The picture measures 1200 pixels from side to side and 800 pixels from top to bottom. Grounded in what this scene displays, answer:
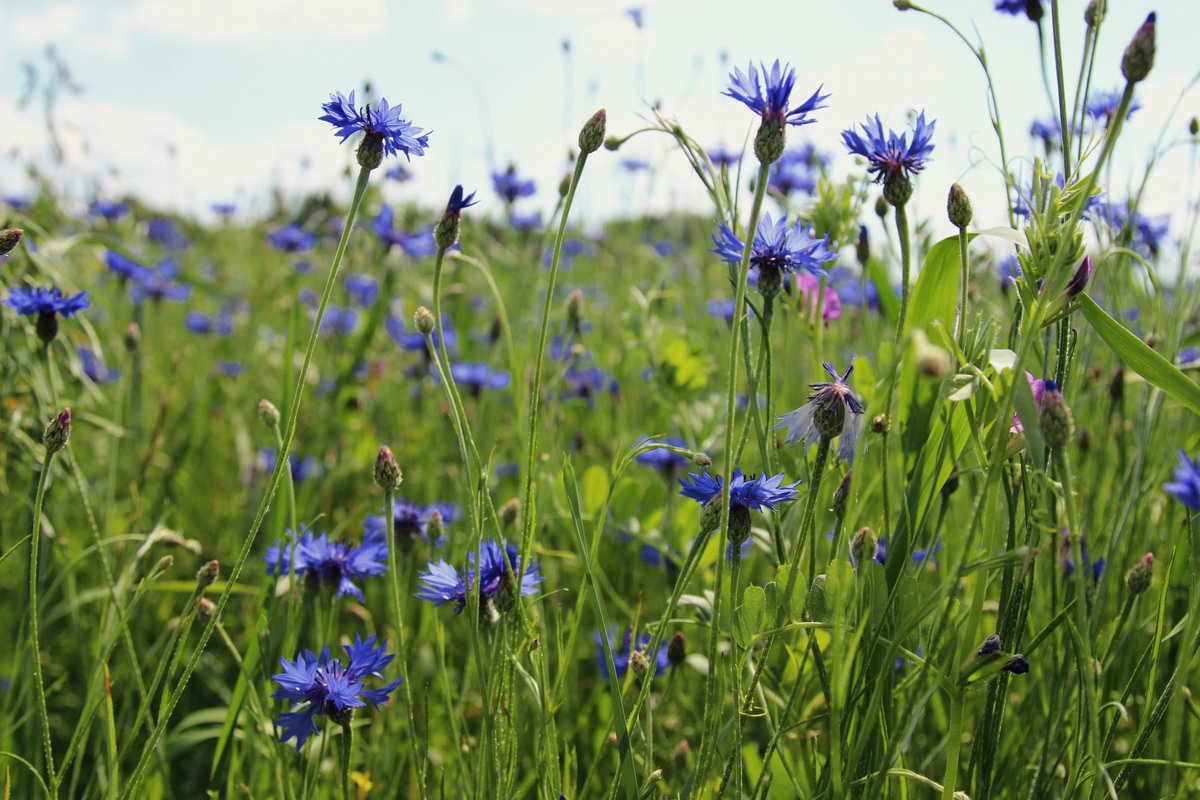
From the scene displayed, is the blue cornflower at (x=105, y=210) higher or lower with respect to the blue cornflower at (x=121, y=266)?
higher

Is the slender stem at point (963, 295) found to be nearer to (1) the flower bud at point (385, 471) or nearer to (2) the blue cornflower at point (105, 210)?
(1) the flower bud at point (385, 471)

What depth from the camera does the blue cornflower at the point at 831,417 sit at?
77cm

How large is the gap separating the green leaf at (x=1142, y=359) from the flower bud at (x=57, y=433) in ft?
2.95

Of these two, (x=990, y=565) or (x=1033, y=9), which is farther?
(x=1033, y=9)

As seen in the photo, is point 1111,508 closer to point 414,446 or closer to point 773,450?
point 773,450

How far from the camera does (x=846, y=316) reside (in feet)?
9.71

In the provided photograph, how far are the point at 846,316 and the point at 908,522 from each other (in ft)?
7.41

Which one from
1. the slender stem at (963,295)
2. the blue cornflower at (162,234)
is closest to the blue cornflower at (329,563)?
the slender stem at (963,295)

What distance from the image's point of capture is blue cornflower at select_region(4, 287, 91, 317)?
1.15 metres

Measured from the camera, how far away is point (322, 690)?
0.83 meters

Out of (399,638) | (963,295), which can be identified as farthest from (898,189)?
(399,638)

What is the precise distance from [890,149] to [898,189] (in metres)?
0.04

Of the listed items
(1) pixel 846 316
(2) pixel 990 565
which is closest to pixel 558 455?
(2) pixel 990 565

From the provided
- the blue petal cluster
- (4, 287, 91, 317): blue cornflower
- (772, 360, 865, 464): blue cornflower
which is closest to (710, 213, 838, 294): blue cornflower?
the blue petal cluster
